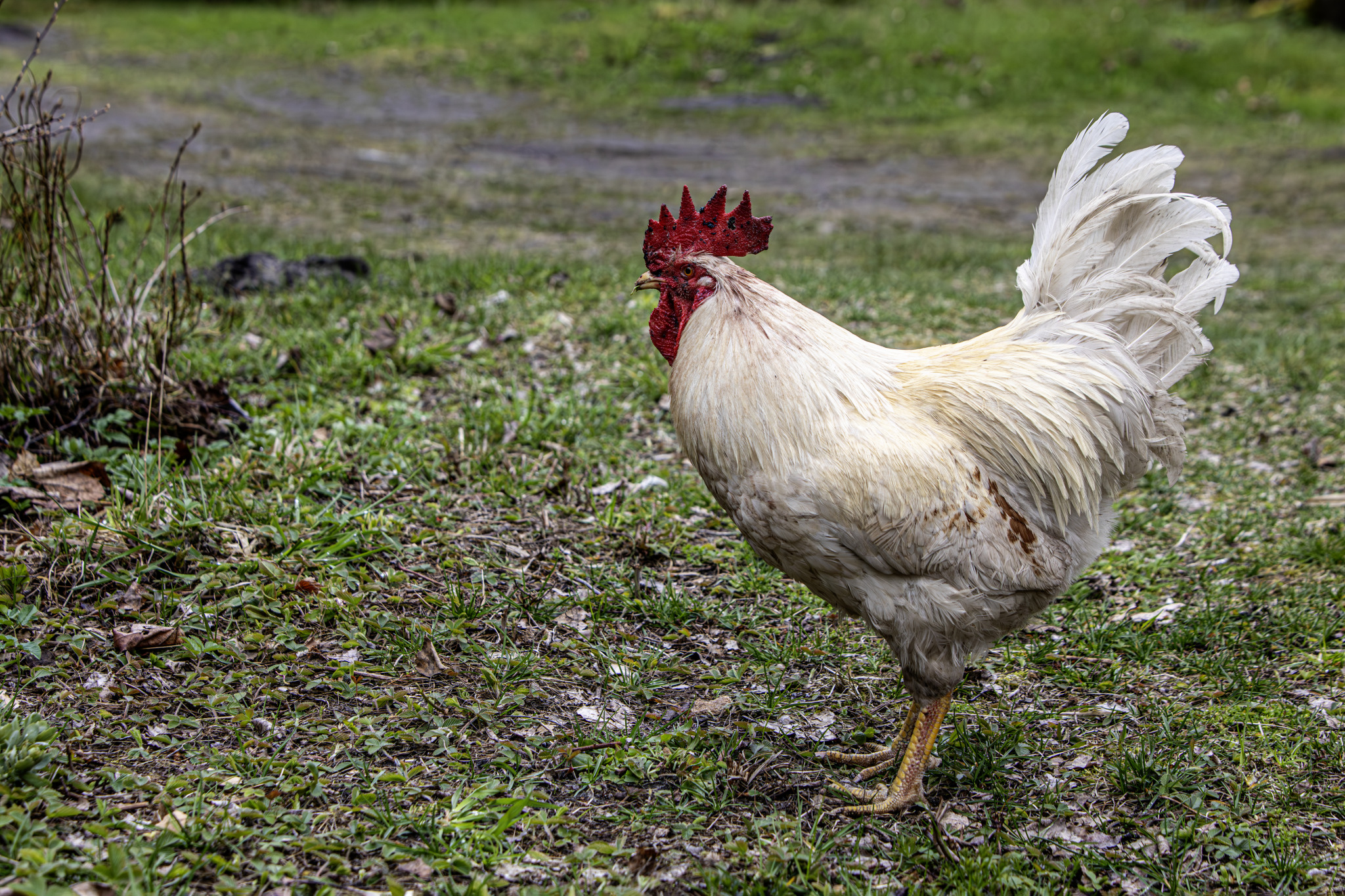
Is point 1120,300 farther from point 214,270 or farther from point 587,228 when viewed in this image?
point 587,228

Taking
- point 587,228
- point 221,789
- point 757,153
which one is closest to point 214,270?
point 587,228

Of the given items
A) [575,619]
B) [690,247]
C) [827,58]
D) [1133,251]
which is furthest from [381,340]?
[827,58]

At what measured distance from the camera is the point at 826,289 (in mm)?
7715

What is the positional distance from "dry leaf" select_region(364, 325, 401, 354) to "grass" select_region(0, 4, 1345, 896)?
149 mm

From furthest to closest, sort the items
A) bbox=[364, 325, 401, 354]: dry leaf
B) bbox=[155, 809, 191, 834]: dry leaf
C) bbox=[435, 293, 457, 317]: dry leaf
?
bbox=[435, 293, 457, 317]: dry leaf < bbox=[364, 325, 401, 354]: dry leaf < bbox=[155, 809, 191, 834]: dry leaf

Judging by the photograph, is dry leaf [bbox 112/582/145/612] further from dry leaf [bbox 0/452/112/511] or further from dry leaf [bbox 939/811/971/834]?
dry leaf [bbox 939/811/971/834]

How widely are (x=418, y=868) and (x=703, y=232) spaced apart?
2.28 m

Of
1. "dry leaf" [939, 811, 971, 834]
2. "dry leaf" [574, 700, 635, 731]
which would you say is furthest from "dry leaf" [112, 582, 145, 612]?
"dry leaf" [939, 811, 971, 834]

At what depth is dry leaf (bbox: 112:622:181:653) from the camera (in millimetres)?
3375

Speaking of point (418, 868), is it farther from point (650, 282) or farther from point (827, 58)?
point (827, 58)

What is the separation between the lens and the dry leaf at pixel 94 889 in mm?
2377

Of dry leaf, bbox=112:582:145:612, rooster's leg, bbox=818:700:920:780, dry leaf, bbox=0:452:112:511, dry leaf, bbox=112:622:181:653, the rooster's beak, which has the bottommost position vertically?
rooster's leg, bbox=818:700:920:780

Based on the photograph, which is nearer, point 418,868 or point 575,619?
point 418,868

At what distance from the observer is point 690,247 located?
11.1 feet
